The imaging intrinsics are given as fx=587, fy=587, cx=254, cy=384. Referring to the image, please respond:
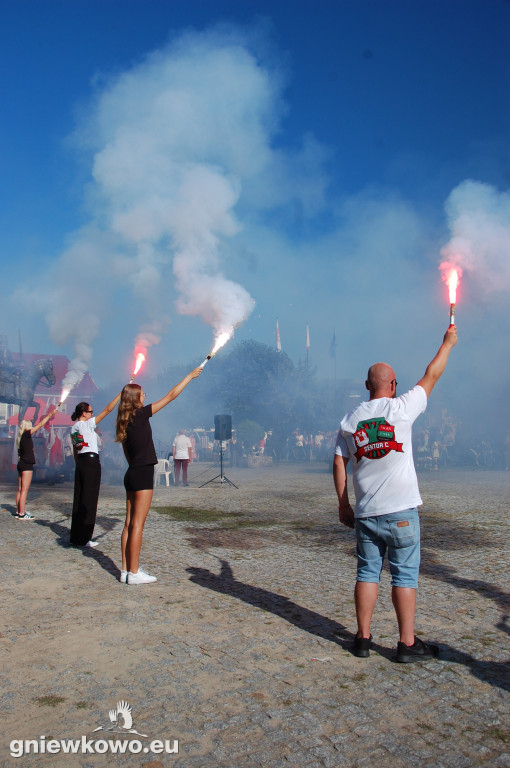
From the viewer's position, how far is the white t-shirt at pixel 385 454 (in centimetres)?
367

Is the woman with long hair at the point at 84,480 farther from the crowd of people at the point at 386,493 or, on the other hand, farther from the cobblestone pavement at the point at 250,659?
the crowd of people at the point at 386,493

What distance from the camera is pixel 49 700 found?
320 cm

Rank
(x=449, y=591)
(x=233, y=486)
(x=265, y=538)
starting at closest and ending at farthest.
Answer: (x=449, y=591)
(x=265, y=538)
(x=233, y=486)

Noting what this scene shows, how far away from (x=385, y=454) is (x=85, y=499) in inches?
196

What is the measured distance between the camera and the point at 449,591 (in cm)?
539

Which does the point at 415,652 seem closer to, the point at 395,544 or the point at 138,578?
the point at 395,544

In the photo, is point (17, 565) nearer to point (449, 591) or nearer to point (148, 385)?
point (449, 591)

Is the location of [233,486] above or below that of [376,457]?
below

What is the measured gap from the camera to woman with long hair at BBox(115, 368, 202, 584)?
5.56 meters

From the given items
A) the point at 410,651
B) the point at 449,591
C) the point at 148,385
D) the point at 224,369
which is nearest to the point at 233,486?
the point at 449,591

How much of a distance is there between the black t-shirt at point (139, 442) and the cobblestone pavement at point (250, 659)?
1204 millimetres

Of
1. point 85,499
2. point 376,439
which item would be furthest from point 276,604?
point 85,499

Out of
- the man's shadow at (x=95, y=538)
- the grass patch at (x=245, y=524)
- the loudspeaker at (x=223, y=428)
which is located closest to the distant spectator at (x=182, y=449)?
the loudspeaker at (x=223, y=428)

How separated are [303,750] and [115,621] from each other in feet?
7.45
